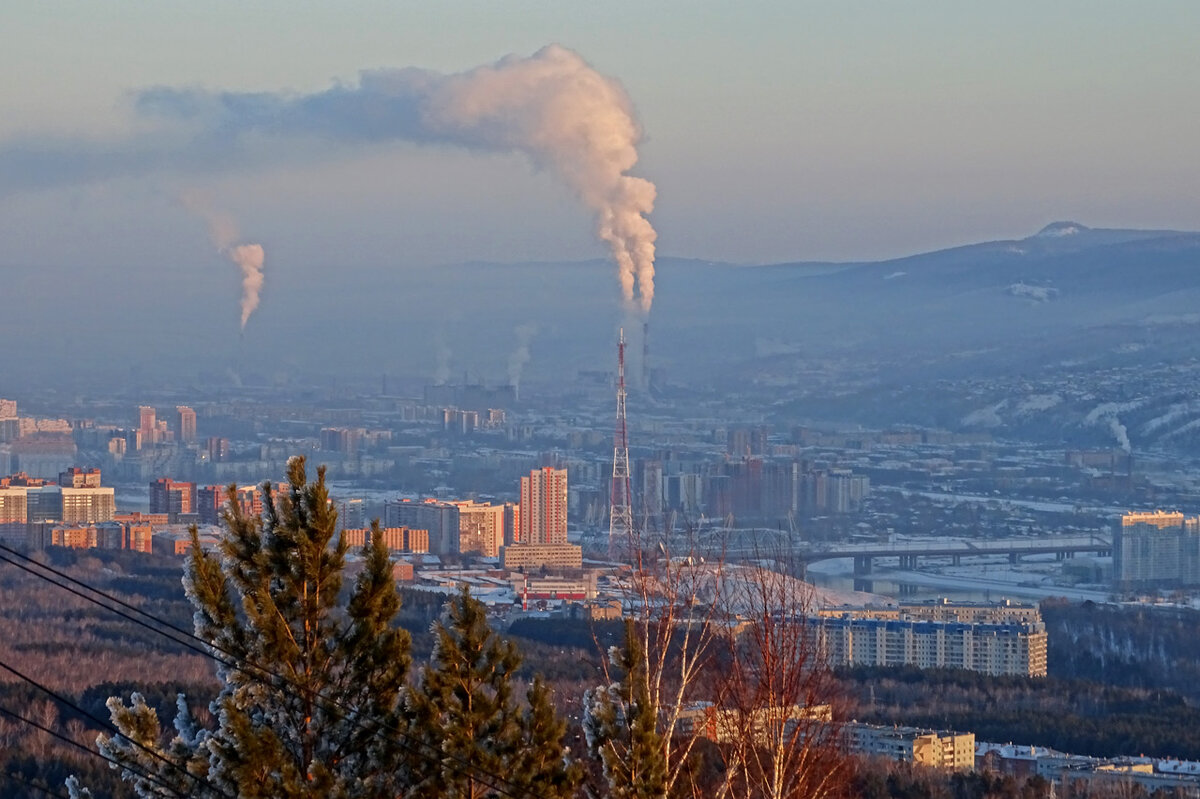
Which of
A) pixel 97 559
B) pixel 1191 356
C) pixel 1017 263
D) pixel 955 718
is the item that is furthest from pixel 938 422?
pixel 955 718

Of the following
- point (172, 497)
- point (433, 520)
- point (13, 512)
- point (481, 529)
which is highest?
point (172, 497)

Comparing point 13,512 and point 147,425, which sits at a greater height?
point 147,425

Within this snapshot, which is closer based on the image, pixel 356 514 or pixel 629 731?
pixel 629 731

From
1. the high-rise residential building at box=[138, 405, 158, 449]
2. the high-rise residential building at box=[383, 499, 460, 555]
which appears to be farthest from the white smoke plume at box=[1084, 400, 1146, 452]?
the high-rise residential building at box=[383, 499, 460, 555]

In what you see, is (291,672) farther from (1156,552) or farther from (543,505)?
(543,505)

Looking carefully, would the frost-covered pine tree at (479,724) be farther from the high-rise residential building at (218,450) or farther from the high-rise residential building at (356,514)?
the high-rise residential building at (218,450)

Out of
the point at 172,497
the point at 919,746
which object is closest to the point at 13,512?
the point at 172,497

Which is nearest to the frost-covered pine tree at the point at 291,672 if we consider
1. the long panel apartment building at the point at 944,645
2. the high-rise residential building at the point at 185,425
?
the long panel apartment building at the point at 944,645
